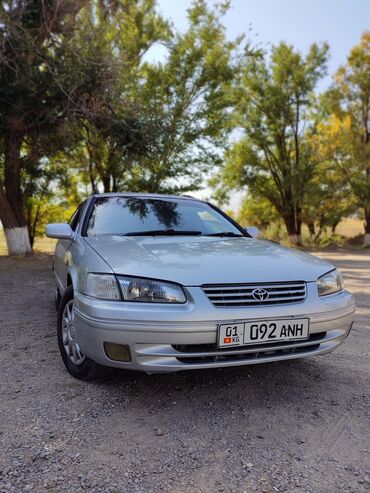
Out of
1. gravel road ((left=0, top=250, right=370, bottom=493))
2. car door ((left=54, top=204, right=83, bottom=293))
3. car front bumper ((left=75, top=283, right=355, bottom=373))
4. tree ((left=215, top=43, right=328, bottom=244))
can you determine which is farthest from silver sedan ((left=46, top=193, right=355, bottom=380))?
tree ((left=215, top=43, right=328, bottom=244))

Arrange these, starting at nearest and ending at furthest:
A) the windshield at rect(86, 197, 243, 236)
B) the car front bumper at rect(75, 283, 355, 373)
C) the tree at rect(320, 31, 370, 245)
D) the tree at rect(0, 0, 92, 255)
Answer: the car front bumper at rect(75, 283, 355, 373) → the windshield at rect(86, 197, 243, 236) → the tree at rect(0, 0, 92, 255) → the tree at rect(320, 31, 370, 245)

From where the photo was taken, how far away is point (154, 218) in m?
3.71

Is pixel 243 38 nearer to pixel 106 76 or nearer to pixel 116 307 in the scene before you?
pixel 106 76

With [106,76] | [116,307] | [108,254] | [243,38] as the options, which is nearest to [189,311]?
[116,307]

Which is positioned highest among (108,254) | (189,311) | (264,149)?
(264,149)

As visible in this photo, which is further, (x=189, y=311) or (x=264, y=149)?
(x=264, y=149)

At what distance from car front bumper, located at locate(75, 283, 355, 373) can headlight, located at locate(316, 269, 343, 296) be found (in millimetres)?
325

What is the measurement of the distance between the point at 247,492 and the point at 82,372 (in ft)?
4.67

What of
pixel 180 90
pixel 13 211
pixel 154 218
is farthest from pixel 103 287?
pixel 180 90

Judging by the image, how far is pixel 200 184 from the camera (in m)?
16.2

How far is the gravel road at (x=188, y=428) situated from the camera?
5.92ft

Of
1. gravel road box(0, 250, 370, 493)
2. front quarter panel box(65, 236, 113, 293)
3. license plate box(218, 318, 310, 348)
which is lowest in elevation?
gravel road box(0, 250, 370, 493)

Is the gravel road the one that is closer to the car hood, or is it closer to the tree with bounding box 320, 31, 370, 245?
the car hood

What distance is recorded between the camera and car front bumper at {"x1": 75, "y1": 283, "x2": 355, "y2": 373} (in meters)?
2.21
